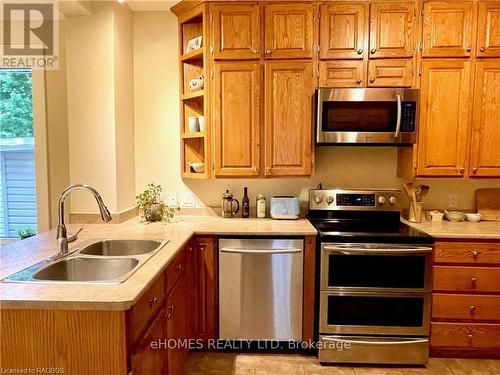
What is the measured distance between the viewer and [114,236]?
2.26m

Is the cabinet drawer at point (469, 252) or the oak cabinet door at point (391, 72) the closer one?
the cabinet drawer at point (469, 252)

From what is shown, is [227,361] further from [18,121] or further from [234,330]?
[18,121]

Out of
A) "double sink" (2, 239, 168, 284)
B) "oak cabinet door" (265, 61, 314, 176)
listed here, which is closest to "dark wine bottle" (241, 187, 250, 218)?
"oak cabinet door" (265, 61, 314, 176)

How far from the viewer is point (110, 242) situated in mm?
2176

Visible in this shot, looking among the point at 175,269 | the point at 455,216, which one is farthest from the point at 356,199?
the point at 175,269

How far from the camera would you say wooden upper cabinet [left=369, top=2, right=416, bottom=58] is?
101 inches

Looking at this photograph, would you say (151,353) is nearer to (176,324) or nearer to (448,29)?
(176,324)

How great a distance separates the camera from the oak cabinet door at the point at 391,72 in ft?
8.51

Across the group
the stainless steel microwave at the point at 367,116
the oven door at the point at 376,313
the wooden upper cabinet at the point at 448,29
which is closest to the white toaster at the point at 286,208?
the stainless steel microwave at the point at 367,116

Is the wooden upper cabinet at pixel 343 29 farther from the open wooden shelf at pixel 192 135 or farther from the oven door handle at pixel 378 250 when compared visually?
the oven door handle at pixel 378 250

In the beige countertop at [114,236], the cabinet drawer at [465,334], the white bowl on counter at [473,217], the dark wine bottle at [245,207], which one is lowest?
the cabinet drawer at [465,334]

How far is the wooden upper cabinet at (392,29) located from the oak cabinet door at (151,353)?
7.67 ft

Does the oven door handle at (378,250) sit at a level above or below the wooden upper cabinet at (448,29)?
below

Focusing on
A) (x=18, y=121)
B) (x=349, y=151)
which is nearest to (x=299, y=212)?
(x=349, y=151)
